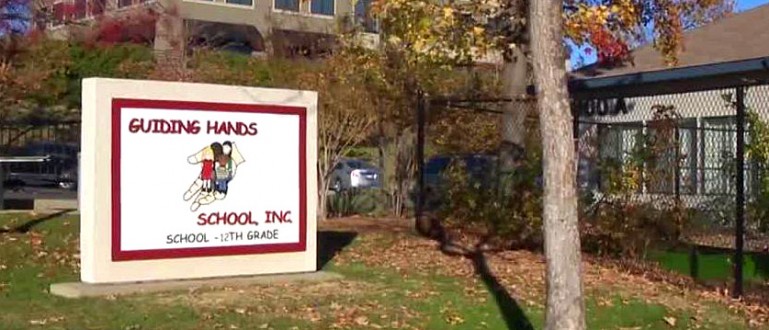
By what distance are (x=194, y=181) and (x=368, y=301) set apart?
220 cm

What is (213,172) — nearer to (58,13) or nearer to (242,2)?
(58,13)

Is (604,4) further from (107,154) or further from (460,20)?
(107,154)

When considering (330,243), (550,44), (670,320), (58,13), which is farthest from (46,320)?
(58,13)

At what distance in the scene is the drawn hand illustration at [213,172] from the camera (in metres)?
12.2

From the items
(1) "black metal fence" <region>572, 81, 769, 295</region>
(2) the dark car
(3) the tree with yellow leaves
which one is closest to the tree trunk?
(3) the tree with yellow leaves

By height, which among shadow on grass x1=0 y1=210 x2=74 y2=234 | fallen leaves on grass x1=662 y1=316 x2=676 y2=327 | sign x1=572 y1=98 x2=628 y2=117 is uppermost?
sign x1=572 y1=98 x2=628 y2=117

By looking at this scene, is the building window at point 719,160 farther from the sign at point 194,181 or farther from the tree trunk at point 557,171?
the tree trunk at point 557,171

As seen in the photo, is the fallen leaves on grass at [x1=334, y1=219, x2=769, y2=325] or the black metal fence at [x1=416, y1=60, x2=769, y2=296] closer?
the fallen leaves on grass at [x1=334, y1=219, x2=769, y2=325]

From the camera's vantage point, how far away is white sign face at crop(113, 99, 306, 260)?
38.6ft

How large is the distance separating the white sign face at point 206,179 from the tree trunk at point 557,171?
17.5 feet

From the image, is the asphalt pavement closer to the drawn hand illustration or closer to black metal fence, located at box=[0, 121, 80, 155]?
black metal fence, located at box=[0, 121, 80, 155]

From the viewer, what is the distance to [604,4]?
17141 mm

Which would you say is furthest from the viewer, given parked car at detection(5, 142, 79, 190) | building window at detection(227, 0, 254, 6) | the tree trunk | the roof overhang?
building window at detection(227, 0, 254, 6)

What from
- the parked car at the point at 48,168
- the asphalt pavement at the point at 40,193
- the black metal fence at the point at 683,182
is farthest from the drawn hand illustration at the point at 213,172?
the asphalt pavement at the point at 40,193
